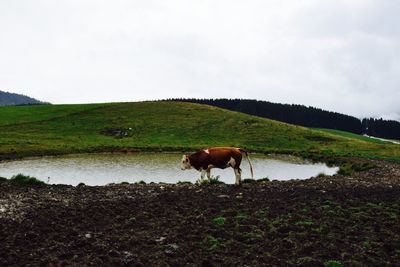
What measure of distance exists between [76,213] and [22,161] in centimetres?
→ 3675

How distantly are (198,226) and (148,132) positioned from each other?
7463cm

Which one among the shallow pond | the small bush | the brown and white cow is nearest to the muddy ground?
the small bush

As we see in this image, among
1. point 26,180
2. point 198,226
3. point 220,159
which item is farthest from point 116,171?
point 198,226

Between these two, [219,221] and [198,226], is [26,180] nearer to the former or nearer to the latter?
[198,226]

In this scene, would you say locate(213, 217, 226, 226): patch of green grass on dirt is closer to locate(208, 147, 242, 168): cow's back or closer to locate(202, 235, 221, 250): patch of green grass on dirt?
locate(202, 235, 221, 250): patch of green grass on dirt

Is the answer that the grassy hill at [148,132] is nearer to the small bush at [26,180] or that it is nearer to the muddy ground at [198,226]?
the small bush at [26,180]

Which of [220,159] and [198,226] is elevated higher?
[220,159]

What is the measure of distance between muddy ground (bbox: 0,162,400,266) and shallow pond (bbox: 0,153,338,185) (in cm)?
1211

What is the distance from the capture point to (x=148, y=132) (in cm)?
9112

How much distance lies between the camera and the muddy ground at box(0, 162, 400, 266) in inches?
546

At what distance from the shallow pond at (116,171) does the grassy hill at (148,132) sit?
9.59 metres

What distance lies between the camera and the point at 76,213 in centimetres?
1938

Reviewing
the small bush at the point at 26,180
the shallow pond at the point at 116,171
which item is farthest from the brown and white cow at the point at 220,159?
the small bush at the point at 26,180

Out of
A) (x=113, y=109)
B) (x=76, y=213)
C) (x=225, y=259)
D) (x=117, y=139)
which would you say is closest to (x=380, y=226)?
(x=225, y=259)
